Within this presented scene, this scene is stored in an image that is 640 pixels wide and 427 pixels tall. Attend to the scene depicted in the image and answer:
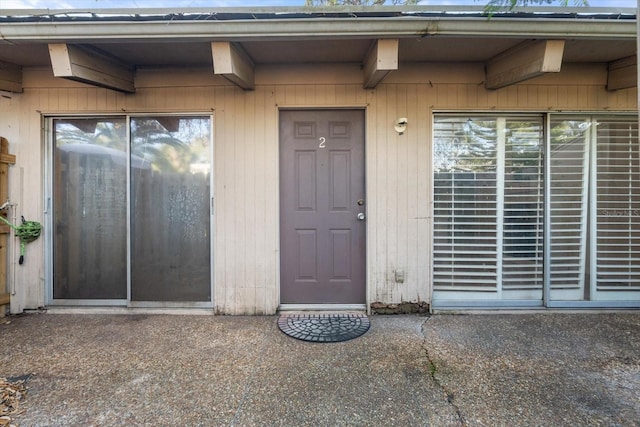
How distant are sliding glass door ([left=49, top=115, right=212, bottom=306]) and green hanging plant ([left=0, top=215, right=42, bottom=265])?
13 centimetres

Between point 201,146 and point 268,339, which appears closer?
point 268,339

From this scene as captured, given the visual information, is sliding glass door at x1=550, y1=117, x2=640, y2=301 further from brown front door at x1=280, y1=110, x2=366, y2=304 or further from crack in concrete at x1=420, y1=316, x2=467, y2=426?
brown front door at x1=280, y1=110, x2=366, y2=304

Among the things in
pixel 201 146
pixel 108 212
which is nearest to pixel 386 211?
pixel 201 146

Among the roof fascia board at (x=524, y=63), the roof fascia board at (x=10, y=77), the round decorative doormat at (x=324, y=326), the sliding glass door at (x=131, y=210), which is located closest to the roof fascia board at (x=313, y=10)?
the roof fascia board at (x=524, y=63)

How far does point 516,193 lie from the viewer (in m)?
3.12

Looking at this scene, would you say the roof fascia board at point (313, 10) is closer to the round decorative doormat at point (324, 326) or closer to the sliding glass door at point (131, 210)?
the sliding glass door at point (131, 210)

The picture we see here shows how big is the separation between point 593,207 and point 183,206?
4.02 metres

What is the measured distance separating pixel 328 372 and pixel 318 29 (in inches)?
95.5

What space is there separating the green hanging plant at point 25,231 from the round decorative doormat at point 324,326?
249 centimetres

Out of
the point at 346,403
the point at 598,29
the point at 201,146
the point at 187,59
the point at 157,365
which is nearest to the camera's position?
the point at 346,403

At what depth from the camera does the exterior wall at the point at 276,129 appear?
9.93 ft

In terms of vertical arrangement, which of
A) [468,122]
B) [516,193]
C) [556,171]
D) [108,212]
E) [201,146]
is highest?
[468,122]

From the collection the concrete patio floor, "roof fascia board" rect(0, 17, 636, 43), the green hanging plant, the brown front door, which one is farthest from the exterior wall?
"roof fascia board" rect(0, 17, 636, 43)

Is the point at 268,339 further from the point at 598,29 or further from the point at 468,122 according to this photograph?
the point at 598,29
